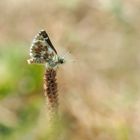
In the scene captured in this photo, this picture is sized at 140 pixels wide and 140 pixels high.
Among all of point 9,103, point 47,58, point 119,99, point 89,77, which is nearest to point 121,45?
point 89,77

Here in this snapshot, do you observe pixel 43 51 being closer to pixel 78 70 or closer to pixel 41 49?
pixel 41 49

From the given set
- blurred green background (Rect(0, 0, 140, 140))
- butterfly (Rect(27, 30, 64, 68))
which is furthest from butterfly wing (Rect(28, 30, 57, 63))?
blurred green background (Rect(0, 0, 140, 140))

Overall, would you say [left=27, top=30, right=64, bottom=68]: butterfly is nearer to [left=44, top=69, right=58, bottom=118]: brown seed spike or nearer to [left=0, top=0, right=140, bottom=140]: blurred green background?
[left=44, top=69, right=58, bottom=118]: brown seed spike

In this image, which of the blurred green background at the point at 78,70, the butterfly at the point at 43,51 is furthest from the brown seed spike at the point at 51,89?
the blurred green background at the point at 78,70

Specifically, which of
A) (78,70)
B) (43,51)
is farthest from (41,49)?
(78,70)

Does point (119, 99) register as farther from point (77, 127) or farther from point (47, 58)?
point (47, 58)
